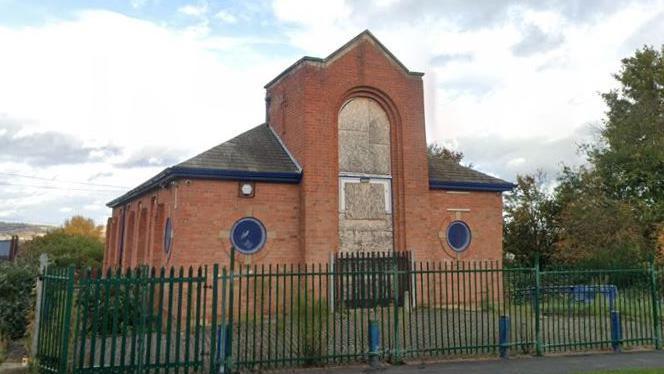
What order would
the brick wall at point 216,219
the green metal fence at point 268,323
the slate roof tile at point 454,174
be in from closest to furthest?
the green metal fence at point 268,323 < the brick wall at point 216,219 < the slate roof tile at point 454,174

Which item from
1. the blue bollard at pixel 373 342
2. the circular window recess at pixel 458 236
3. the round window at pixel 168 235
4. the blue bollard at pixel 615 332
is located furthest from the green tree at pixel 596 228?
the round window at pixel 168 235

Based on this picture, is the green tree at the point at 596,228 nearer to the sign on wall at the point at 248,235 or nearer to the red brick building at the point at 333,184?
the red brick building at the point at 333,184

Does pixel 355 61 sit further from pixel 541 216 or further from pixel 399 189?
pixel 541 216

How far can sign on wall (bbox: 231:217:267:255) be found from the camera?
647 inches

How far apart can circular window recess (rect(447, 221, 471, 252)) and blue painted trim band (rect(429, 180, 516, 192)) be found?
1.29 metres

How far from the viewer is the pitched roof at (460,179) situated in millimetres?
19516

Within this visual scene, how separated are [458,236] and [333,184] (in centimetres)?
533

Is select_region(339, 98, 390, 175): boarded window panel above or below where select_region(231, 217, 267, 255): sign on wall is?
above

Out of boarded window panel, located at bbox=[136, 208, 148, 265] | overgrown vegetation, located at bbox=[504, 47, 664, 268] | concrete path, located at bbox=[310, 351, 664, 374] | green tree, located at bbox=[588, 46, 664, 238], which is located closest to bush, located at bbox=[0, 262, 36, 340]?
boarded window panel, located at bbox=[136, 208, 148, 265]

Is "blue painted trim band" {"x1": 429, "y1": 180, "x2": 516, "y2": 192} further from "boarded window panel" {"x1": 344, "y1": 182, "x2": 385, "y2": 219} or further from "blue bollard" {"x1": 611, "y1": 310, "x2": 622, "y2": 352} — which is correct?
"blue bollard" {"x1": 611, "y1": 310, "x2": 622, "y2": 352}

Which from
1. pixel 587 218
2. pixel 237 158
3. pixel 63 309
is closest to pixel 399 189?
pixel 237 158

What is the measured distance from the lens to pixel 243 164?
1705 centimetres

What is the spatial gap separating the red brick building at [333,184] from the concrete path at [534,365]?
7.15 metres

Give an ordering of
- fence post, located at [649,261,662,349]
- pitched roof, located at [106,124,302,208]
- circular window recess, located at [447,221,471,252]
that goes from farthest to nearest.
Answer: circular window recess, located at [447,221,471,252] < pitched roof, located at [106,124,302,208] < fence post, located at [649,261,662,349]
